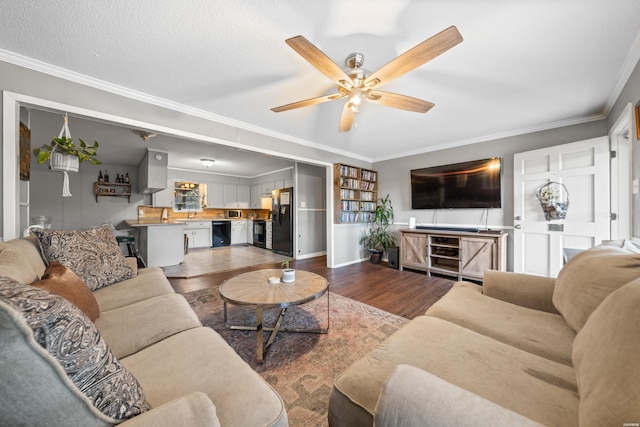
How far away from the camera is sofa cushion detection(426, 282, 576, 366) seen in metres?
1.07

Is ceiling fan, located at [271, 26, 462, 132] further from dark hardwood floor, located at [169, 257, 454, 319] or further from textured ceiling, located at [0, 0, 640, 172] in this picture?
dark hardwood floor, located at [169, 257, 454, 319]

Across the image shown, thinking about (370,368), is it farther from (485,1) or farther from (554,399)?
(485,1)

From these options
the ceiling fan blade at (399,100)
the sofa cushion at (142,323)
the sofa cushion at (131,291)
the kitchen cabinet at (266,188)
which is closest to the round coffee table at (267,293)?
the sofa cushion at (142,323)

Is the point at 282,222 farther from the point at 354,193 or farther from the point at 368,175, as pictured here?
the point at 368,175

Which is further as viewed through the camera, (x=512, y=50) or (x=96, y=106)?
(x=96, y=106)

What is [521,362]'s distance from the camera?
0.94 m

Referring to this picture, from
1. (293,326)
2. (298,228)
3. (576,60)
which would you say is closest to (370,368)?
(293,326)

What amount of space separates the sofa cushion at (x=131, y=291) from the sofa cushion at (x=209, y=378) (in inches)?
29.5

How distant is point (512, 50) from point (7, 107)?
154 inches

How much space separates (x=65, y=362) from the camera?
0.49 meters

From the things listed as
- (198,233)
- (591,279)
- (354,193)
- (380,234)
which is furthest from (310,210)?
(591,279)

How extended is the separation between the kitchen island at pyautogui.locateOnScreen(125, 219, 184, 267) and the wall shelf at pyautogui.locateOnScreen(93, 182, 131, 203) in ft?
4.77

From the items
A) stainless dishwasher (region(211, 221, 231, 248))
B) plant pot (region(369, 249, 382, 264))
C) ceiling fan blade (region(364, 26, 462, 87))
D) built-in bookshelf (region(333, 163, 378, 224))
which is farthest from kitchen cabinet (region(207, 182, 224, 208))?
ceiling fan blade (region(364, 26, 462, 87))

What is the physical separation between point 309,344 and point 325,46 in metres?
2.32
